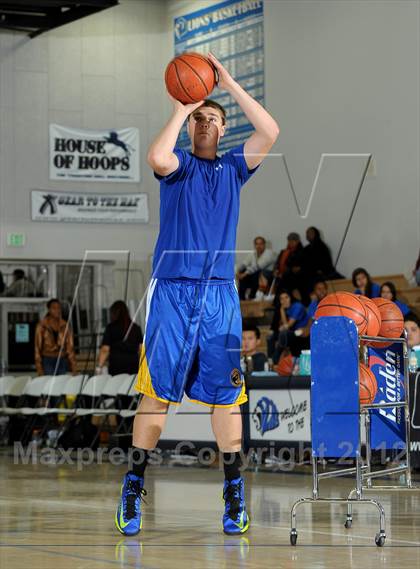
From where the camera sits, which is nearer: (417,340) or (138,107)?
(417,340)

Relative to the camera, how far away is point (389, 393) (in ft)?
18.0

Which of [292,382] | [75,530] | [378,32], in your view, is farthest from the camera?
[378,32]

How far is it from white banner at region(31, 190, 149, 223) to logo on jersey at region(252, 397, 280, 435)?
10025mm

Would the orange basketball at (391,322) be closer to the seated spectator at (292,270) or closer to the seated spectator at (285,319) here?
the seated spectator at (285,319)

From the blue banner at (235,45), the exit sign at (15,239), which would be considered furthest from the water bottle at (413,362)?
the exit sign at (15,239)

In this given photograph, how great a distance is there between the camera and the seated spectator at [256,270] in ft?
51.4

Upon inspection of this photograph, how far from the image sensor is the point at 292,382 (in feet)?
28.7

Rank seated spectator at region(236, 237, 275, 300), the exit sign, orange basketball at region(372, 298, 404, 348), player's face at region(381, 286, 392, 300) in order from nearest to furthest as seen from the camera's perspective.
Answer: orange basketball at region(372, 298, 404, 348)
player's face at region(381, 286, 392, 300)
seated spectator at region(236, 237, 275, 300)
the exit sign

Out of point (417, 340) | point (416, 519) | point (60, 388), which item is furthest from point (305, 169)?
point (416, 519)

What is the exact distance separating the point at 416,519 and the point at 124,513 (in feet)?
5.03

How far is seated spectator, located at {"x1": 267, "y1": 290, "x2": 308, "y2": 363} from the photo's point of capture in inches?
514

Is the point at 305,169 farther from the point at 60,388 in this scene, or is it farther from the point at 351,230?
the point at 60,388

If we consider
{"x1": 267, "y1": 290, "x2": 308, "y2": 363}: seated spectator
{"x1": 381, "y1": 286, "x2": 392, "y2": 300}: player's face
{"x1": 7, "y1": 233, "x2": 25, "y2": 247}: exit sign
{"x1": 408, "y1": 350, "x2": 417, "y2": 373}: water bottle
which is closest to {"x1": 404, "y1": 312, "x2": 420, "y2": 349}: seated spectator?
{"x1": 408, "y1": 350, "x2": 417, "y2": 373}: water bottle

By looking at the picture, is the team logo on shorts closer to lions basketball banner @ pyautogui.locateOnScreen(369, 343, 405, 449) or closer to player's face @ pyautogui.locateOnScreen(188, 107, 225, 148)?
player's face @ pyautogui.locateOnScreen(188, 107, 225, 148)
